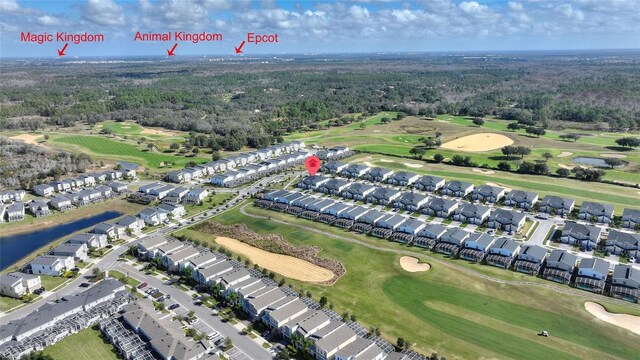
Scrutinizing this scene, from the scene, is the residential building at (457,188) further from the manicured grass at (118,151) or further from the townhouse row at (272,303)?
the manicured grass at (118,151)

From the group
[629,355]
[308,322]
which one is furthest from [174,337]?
[629,355]

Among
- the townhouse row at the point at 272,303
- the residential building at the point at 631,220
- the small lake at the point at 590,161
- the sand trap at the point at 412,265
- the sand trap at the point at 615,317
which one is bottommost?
the sand trap at the point at 615,317

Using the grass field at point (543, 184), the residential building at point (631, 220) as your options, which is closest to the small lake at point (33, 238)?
the grass field at point (543, 184)

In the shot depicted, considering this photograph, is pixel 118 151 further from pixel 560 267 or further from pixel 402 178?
pixel 560 267

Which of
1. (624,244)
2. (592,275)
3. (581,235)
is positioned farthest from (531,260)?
(624,244)

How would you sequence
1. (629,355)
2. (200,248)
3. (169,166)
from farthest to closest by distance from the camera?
(169,166) → (200,248) → (629,355)

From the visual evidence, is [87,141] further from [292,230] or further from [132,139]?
[292,230]

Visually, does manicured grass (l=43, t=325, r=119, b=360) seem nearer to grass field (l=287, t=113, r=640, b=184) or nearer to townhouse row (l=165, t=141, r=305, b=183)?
townhouse row (l=165, t=141, r=305, b=183)
